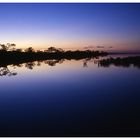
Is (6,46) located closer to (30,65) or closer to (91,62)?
(30,65)

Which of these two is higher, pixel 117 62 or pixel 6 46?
pixel 6 46

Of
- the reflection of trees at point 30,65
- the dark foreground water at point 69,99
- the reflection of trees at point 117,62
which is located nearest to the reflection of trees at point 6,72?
the dark foreground water at point 69,99

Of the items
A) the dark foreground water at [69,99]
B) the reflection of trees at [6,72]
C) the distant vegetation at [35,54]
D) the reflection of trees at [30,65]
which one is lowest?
the dark foreground water at [69,99]

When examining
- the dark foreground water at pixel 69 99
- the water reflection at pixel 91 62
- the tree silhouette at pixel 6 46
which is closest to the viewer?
the dark foreground water at pixel 69 99

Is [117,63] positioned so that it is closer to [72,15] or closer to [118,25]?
[118,25]

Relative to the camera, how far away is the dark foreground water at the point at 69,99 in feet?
8.83

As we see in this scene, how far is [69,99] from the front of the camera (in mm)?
2953

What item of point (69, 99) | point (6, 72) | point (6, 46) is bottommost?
point (69, 99)

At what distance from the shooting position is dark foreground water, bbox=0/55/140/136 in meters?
2.69

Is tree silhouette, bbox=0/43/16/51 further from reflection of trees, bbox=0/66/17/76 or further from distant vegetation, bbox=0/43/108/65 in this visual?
reflection of trees, bbox=0/66/17/76

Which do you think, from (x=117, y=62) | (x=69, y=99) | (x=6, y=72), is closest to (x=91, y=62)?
(x=117, y=62)

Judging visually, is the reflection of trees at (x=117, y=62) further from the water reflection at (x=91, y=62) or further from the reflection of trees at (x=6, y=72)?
the reflection of trees at (x=6, y=72)

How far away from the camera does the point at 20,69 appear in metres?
3.18

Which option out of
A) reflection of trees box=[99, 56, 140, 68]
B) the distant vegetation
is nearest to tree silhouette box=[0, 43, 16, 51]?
the distant vegetation
